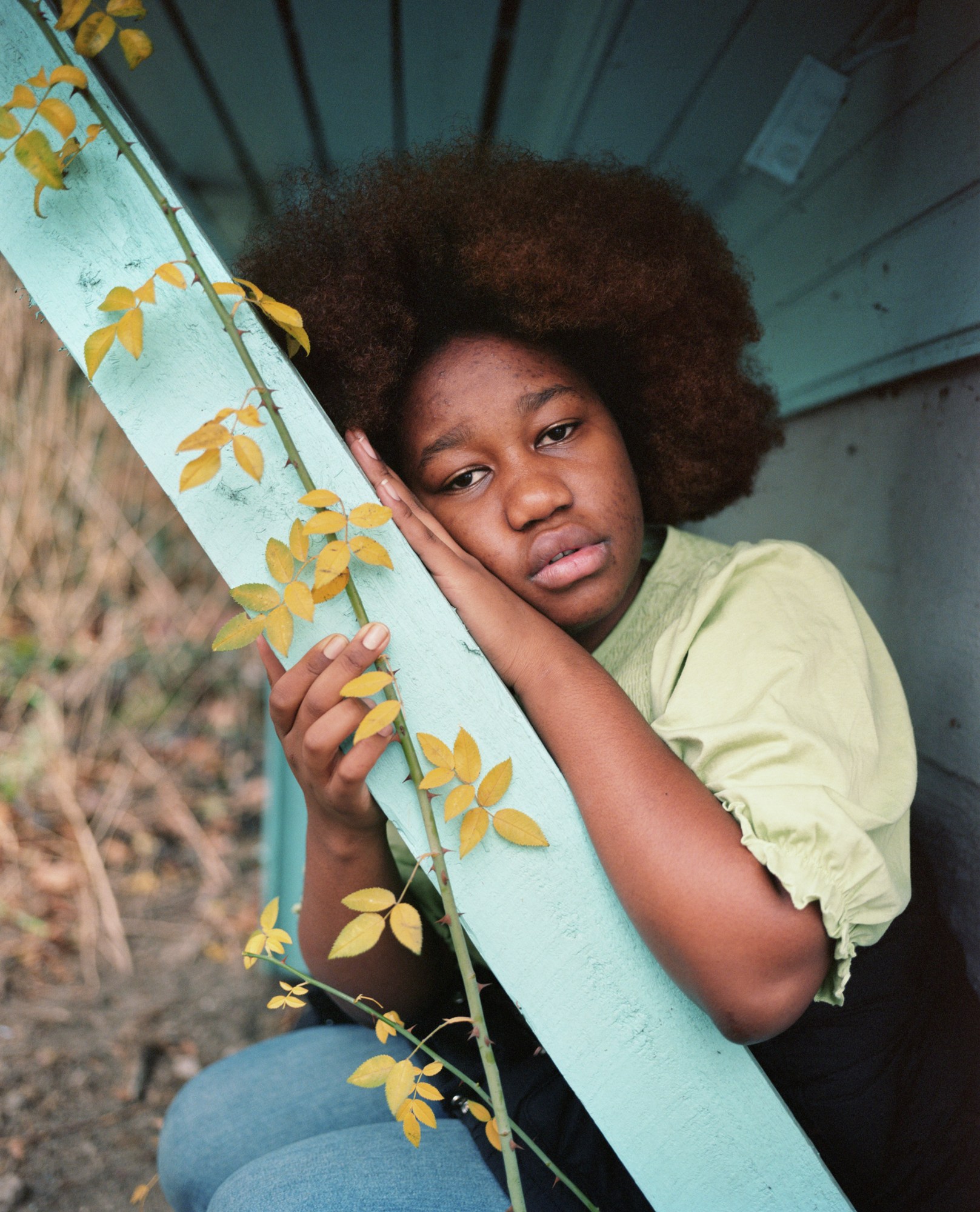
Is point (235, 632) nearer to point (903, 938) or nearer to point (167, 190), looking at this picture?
point (167, 190)

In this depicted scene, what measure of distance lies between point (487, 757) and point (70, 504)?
12.1ft

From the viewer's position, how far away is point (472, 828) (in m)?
0.83

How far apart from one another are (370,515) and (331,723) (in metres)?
0.24

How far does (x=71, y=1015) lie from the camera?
2779 mm

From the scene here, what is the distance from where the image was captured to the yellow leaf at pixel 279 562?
Answer: 0.82 m

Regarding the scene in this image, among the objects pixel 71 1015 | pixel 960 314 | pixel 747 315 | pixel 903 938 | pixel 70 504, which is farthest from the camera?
pixel 70 504

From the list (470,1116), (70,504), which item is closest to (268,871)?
(470,1116)

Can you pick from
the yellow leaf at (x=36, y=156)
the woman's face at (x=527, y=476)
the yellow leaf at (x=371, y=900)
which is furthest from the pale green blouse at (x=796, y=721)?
the yellow leaf at (x=36, y=156)

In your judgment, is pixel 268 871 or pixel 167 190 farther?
pixel 268 871

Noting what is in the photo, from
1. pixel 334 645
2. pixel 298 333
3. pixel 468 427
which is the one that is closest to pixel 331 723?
pixel 334 645

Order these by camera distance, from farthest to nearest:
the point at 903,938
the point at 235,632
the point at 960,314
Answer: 1. the point at 960,314
2. the point at 903,938
3. the point at 235,632

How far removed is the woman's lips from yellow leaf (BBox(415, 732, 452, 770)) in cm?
42

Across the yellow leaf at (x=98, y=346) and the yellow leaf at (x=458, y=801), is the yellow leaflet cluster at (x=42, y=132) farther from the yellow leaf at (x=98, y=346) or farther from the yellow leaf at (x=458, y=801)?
the yellow leaf at (x=458, y=801)

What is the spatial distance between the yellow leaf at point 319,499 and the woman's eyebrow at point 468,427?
Answer: 480 mm
